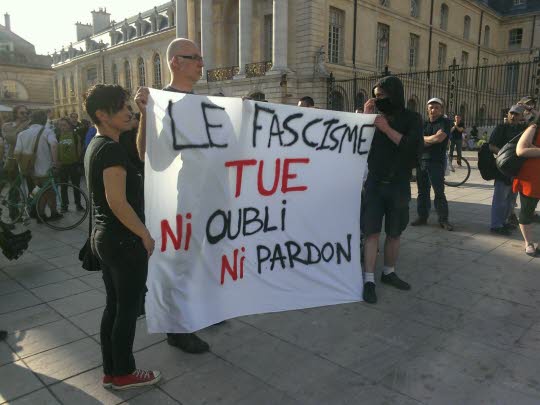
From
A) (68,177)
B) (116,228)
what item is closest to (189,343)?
(116,228)

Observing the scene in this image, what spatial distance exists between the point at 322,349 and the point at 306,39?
2335 cm

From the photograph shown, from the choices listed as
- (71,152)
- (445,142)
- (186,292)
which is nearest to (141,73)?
(71,152)

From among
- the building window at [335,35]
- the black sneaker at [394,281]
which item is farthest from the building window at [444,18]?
the black sneaker at [394,281]

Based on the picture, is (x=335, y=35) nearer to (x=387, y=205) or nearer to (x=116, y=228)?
(x=387, y=205)

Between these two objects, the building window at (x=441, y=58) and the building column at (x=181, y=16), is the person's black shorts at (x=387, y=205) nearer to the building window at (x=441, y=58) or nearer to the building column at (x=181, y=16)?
the building column at (x=181, y=16)

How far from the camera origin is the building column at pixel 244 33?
85.3 ft

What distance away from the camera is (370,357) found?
9.67 ft

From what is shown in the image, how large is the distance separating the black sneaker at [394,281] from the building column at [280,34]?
69.9 ft

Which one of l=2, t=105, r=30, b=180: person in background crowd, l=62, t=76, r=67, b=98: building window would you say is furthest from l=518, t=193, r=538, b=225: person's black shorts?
l=62, t=76, r=67, b=98: building window

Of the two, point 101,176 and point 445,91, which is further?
point 445,91

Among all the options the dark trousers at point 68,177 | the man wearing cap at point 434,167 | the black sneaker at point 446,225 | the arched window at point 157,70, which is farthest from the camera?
the arched window at point 157,70

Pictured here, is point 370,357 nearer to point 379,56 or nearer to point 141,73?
point 379,56

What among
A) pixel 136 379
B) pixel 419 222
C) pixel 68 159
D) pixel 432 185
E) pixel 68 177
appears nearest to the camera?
pixel 136 379

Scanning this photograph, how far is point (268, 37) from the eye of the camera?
90.8ft
